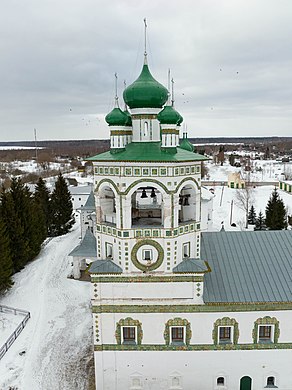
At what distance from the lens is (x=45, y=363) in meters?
15.2

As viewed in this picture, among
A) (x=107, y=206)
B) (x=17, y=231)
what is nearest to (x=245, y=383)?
(x=107, y=206)

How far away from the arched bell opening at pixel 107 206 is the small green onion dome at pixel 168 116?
10.2 feet

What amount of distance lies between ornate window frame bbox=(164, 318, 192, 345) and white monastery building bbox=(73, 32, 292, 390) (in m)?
0.03

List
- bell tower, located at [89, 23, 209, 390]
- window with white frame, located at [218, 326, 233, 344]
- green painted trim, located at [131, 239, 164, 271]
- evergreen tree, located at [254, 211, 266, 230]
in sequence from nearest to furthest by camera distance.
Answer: bell tower, located at [89, 23, 209, 390]
green painted trim, located at [131, 239, 164, 271]
window with white frame, located at [218, 326, 233, 344]
evergreen tree, located at [254, 211, 266, 230]

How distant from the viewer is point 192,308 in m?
12.1

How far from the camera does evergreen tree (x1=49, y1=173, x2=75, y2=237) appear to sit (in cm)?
3562

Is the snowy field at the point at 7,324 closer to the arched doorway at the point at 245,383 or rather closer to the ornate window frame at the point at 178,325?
the ornate window frame at the point at 178,325

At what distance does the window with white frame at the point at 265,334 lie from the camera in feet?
40.7

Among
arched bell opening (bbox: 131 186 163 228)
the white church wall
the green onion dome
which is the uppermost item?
the green onion dome

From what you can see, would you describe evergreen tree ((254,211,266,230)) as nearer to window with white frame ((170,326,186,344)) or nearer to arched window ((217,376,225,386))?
arched window ((217,376,225,386))

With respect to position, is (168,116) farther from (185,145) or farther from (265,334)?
(185,145)

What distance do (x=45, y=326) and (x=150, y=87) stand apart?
1328 cm

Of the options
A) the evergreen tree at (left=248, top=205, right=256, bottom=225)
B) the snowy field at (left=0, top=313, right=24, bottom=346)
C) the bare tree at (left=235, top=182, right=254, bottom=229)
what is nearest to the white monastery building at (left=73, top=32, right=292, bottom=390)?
the snowy field at (left=0, top=313, right=24, bottom=346)

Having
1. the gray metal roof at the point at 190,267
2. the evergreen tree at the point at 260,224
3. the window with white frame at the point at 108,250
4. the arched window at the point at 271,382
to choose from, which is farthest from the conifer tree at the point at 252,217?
the window with white frame at the point at 108,250
